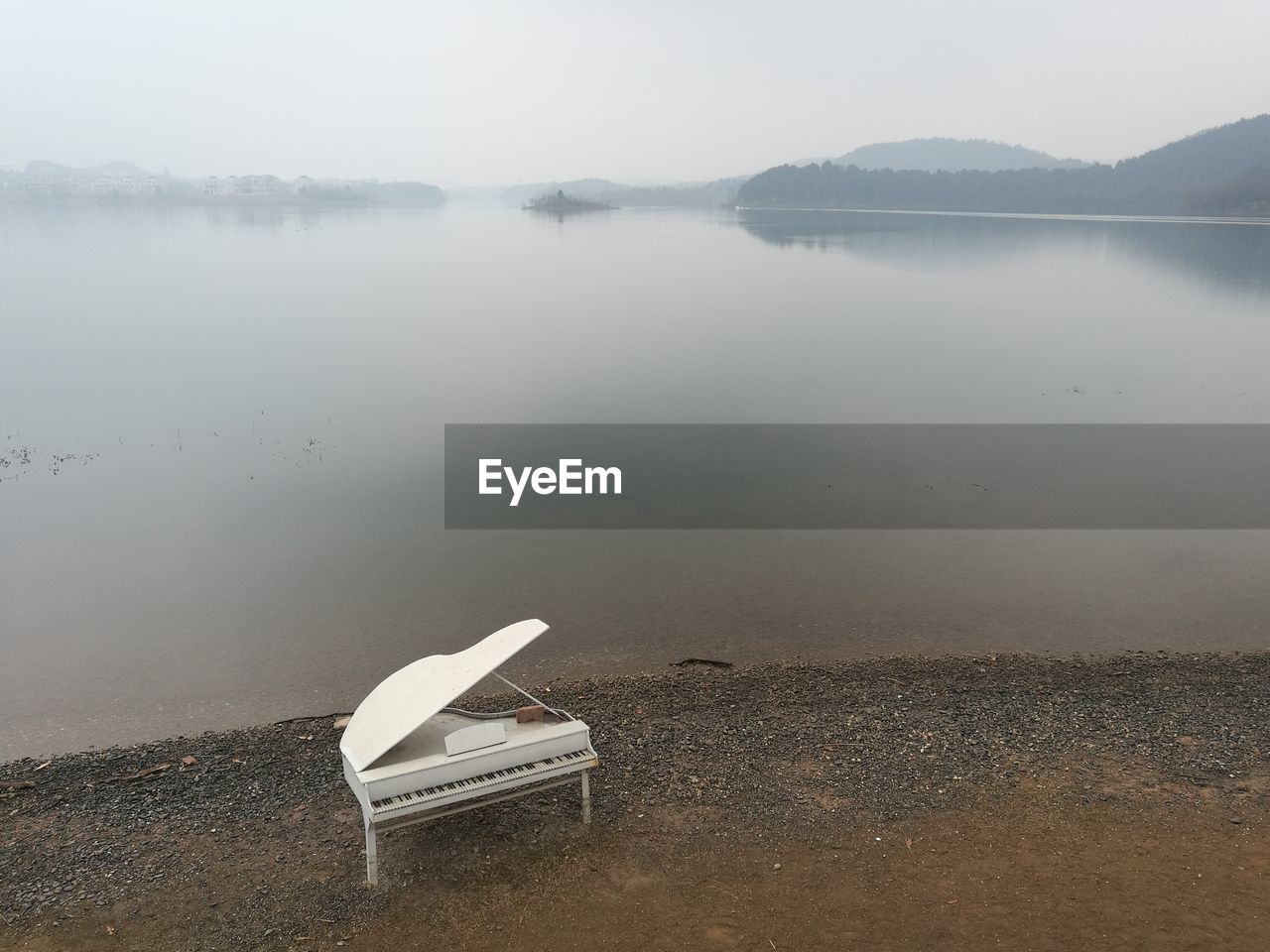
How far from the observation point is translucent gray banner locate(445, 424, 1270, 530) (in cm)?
1672

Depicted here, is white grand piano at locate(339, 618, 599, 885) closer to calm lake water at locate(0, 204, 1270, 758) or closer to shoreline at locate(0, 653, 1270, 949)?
shoreline at locate(0, 653, 1270, 949)

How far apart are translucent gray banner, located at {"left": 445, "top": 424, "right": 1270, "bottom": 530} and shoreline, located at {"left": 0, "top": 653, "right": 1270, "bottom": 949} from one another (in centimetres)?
690

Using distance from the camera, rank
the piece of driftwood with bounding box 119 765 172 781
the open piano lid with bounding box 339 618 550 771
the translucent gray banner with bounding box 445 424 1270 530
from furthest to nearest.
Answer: the translucent gray banner with bounding box 445 424 1270 530, the piece of driftwood with bounding box 119 765 172 781, the open piano lid with bounding box 339 618 550 771

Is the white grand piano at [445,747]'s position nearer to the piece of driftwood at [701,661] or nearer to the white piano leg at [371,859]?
the white piano leg at [371,859]

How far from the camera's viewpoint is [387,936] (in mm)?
6316

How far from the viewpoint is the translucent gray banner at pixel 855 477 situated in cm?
1672

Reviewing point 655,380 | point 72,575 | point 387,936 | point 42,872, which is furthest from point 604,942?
point 655,380

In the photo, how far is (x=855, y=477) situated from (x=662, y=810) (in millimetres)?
12406

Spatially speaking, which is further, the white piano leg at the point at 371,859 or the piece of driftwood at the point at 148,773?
the piece of driftwood at the point at 148,773

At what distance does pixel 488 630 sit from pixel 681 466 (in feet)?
26.0

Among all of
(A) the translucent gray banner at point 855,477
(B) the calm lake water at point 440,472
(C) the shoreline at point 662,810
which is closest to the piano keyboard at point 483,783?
(C) the shoreline at point 662,810

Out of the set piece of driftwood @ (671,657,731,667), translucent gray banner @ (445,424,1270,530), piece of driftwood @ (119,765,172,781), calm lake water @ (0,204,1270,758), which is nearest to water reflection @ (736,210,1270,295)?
calm lake water @ (0,204,1270,758)

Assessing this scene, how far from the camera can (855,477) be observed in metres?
19.0

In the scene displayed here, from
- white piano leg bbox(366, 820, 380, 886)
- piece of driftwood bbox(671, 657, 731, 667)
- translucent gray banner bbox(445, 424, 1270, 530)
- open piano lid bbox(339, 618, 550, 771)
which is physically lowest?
piece of driftwood bbox(671, 657, 731, 667)
